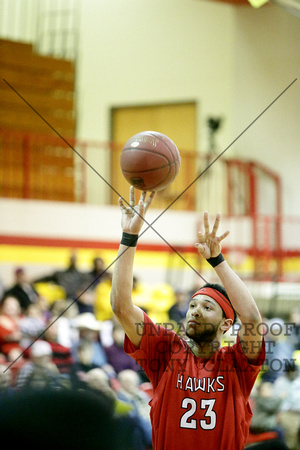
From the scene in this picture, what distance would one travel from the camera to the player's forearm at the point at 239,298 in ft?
8.59

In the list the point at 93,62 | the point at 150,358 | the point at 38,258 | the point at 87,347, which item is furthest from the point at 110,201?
the point at 150,358

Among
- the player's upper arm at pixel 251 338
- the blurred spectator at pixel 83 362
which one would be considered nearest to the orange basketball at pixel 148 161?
the player's upper arm at pixel 251 338

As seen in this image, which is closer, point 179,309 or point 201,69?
point 179,309

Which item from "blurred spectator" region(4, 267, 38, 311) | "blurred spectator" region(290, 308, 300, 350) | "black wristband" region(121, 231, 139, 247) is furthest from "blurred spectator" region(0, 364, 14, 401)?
"blurred spectator" region(290, 308, 300, 350)

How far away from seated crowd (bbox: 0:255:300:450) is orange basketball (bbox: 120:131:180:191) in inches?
60.1

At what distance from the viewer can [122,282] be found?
8.89 feet

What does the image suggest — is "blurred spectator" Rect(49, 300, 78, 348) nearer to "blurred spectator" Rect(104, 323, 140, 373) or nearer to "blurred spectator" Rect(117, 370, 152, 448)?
"blurred spectator" Rect(104, 323, 140, 373)

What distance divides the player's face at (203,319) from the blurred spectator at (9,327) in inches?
146

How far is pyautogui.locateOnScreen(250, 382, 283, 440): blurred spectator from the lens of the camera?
208 inches

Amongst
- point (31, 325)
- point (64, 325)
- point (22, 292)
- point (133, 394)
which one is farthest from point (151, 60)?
point (133, 394)

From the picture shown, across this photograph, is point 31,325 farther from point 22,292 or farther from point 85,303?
point 22,292

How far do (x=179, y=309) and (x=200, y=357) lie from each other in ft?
17.0

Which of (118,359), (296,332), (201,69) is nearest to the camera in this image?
(118,359)

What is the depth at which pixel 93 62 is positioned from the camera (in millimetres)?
13242
